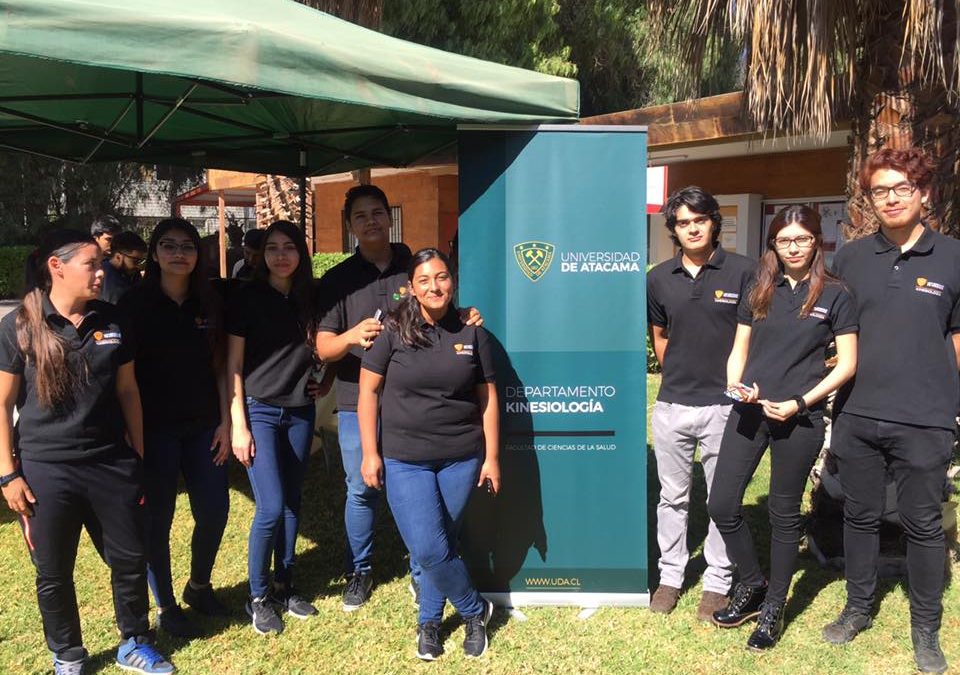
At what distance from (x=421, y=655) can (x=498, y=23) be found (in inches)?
484

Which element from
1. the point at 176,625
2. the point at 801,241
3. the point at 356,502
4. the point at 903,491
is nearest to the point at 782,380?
the point at 801,241

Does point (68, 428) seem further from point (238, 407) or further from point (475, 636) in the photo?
point (475, 636)

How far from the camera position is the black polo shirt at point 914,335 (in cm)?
296

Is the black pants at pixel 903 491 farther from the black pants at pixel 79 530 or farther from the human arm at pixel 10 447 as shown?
the human arm at pixel 10 447

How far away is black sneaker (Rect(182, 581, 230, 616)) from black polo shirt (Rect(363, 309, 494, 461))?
122cm

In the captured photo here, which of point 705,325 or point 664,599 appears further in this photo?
point 664,599

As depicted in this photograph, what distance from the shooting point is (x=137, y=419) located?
3039mm

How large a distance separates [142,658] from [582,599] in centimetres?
192

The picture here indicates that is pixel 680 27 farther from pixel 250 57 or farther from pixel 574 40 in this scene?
pixel 574 40

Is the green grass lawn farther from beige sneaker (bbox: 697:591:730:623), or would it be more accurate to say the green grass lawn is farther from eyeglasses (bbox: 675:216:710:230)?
eyeglasses (bbox: 675:216:710:230)

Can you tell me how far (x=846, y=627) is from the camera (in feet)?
10.9

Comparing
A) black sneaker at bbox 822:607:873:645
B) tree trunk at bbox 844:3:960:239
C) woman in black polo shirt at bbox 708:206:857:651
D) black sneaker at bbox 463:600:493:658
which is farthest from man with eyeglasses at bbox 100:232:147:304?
tree trunk at bbox 844:3:960:239

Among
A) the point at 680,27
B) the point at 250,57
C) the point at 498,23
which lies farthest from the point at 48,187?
the point at 250,57

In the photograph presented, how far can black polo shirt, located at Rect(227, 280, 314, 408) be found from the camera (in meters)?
3.42
